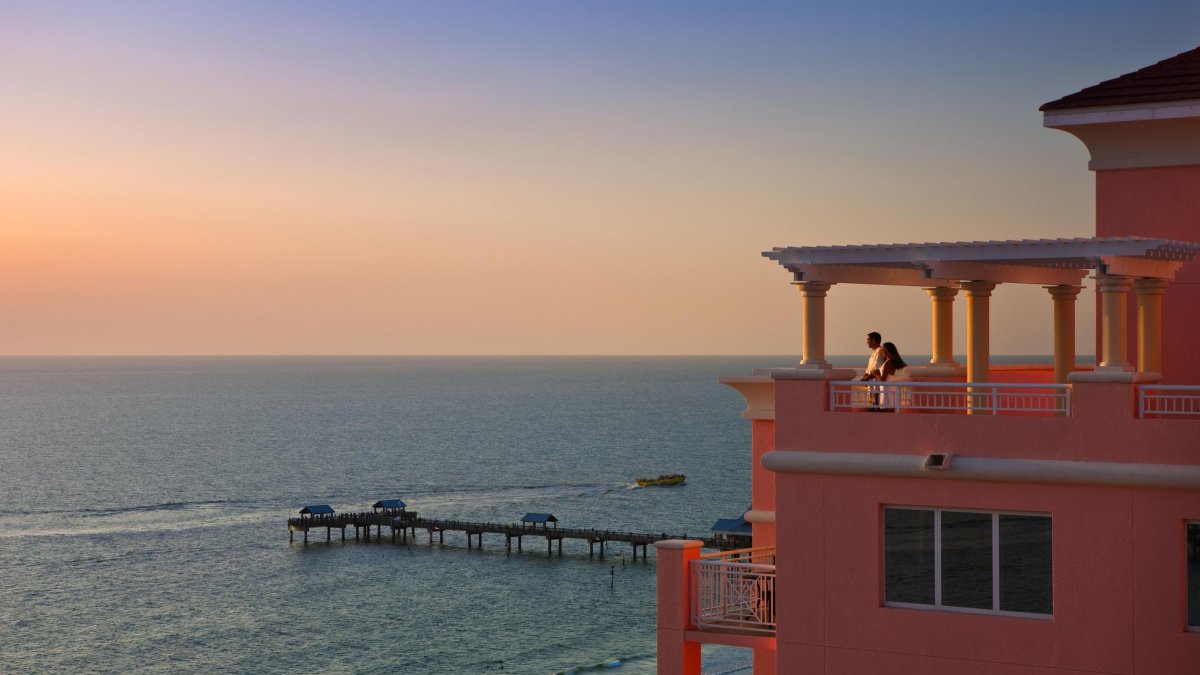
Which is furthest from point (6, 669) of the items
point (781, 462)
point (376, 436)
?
point (376, 436)

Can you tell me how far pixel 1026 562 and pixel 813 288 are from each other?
3319 mm

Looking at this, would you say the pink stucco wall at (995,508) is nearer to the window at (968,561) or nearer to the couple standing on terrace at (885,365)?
the window at (968,561)

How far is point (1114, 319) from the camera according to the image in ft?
39.4

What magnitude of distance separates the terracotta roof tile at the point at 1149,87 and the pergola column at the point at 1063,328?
2153 mm

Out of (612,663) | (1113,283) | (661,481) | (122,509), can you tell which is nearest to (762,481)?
(1113,283)

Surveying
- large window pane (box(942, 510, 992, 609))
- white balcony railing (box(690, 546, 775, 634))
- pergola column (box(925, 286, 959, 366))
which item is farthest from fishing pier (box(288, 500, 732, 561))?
large window pane (box(942, 510, 992, 609))

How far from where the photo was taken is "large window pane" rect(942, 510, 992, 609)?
12.1 metres

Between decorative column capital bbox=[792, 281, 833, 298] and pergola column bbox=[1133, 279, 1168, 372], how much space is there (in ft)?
10.8

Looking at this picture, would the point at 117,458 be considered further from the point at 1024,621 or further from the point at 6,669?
the point at 1024,621

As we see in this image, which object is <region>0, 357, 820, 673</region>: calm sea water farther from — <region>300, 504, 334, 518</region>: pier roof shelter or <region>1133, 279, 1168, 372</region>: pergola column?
<region>1133, 279, 1168, 372</region>: pergola column

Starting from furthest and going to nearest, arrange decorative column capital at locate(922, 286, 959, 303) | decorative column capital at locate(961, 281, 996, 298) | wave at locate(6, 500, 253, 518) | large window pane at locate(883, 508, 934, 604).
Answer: wave at locate(6, 500, 253, 518) → decorative column capital at locate(922, 286, 959, 303) → decorative column capital at locate(961, 281, 996, 298) → large window pane at locate(883, 508, 934, 604)

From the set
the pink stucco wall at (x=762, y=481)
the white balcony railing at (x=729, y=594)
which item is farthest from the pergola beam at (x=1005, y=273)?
the pink stucco wall at (x=762, y=481)

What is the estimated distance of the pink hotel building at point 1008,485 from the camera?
11508mm

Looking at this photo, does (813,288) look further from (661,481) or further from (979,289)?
(661,481)
